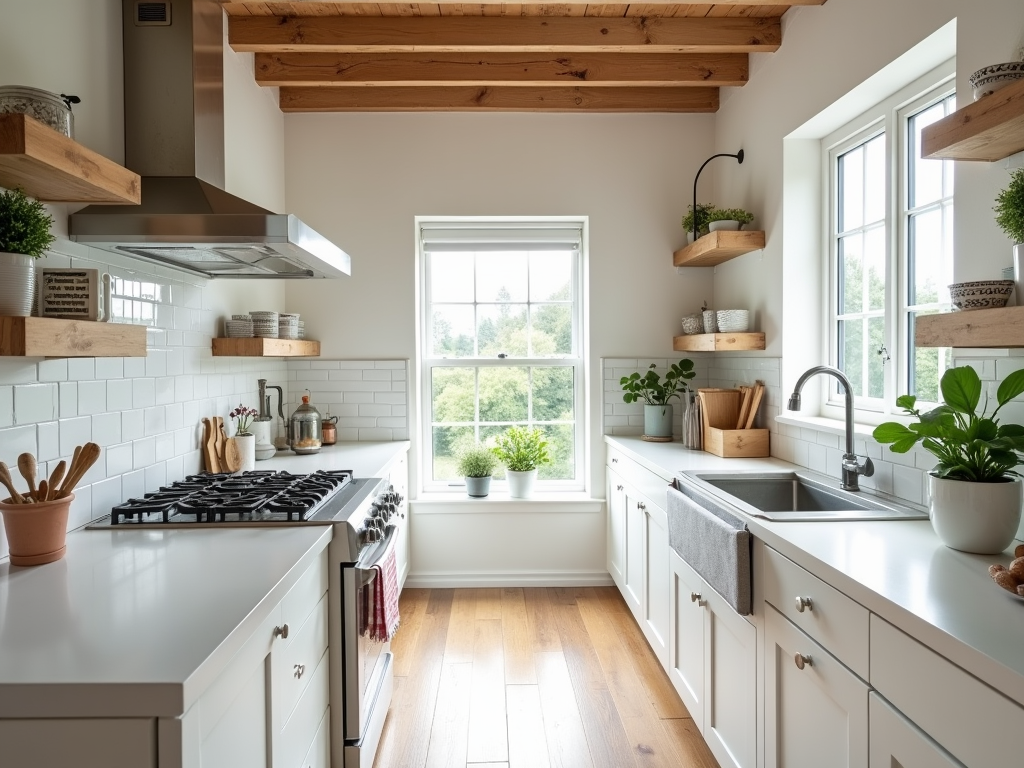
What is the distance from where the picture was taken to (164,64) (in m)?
2.21

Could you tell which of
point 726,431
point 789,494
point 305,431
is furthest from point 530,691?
point 305,431

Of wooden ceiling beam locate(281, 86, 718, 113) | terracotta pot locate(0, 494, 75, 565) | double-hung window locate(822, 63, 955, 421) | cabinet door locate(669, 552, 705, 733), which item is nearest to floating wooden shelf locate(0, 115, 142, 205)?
terracotta pot locate(0, 494, 75, 565)

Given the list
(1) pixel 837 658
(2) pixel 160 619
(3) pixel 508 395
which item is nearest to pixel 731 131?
(3) pixel 508 395

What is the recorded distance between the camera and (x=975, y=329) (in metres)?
1.48

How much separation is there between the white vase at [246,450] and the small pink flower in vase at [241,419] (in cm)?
17

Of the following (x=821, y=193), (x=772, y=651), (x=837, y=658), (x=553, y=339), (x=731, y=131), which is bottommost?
(x=772, y=651)

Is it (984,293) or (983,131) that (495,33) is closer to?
(983,131)

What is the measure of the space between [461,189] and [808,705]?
10.4 ft

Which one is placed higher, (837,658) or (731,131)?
(731,131)

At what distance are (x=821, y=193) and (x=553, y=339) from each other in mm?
1725

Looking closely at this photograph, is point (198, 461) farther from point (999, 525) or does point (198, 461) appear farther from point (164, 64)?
point (999, 525)

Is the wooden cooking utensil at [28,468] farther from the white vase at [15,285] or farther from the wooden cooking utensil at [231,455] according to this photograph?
the wooden cooking utensil at [231,455]

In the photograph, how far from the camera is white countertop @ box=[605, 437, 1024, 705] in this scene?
1.00 metres

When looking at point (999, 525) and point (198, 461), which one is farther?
point (198, 461)
